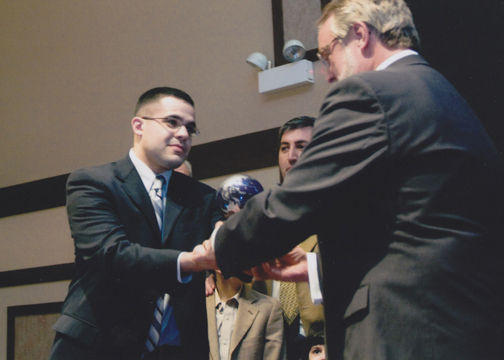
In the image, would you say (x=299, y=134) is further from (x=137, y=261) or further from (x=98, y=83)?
(x=98, y=83)

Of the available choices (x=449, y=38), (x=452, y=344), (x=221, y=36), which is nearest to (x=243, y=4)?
(x=221, y=36)

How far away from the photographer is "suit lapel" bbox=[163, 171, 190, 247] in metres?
2.39

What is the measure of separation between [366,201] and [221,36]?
3.86 m

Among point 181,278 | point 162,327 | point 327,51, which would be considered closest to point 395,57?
point 327,51

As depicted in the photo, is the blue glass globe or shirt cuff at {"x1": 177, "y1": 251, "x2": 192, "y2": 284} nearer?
shirt cuff at {"x1": 177, "y1": 251, "x2": 192, "y2": 284}

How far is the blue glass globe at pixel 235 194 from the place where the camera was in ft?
7.83

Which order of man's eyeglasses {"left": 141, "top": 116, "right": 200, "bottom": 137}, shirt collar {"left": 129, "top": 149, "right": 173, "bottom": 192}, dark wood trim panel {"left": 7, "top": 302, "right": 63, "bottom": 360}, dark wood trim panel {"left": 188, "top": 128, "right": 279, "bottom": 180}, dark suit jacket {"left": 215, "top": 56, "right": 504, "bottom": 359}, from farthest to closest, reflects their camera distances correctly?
dark wood trim panel {"left": 7, "top": 302, "right": 63, "bottom": 360} → dark wood trim panel {"left": 188, "top": 128, "right": 279, "bottom": 180} → man's eyeglasses {"left": 141, "top": 116, "right": 200, "bottom": 137} → shirt collar {"left": 129, "top": 149, "right": 173, "bottom": 192} → dark suit jacket {"left": 215, "top": 56, "right": 504, "bottom": 359}

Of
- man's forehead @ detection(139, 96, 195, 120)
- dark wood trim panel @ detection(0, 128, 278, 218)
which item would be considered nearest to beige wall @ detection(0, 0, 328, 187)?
dark wood trim panel @ detection(0, 128, 278, 218)

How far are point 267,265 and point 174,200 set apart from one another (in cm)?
55

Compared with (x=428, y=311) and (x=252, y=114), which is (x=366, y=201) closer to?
(x=428, y=311)

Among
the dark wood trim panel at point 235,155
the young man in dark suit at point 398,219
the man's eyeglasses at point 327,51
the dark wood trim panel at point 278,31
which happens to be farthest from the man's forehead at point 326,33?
the dark wood trim panel at point 278,31

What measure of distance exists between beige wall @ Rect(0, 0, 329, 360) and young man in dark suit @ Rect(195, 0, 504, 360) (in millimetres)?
2865

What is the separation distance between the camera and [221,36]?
5090mm

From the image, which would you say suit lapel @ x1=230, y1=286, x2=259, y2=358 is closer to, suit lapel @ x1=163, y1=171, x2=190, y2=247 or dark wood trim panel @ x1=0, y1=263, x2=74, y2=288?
suit lapel @ x1=163, y1=171, x2=190, y2=247
